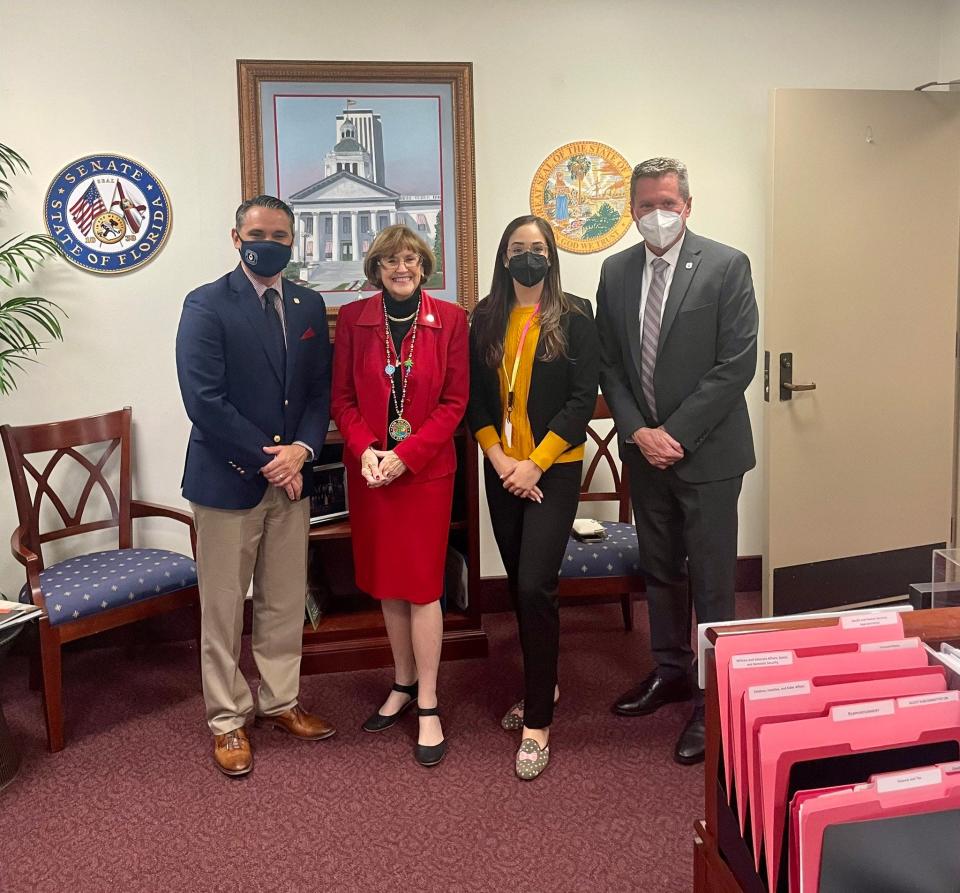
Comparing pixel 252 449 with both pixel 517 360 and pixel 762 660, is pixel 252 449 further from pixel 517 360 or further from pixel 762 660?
pixel 762 660

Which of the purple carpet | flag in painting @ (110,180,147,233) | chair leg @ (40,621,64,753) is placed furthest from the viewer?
flag in painting @ (110,180,147,233)

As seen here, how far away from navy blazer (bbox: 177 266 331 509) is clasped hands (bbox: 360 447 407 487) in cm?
19

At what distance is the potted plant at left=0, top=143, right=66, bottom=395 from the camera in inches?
118

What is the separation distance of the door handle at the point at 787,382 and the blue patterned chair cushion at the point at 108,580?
7.46 feet

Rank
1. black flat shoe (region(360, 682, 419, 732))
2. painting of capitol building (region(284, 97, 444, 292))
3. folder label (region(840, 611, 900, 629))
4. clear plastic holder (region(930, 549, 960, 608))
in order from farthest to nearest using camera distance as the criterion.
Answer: painting of capitol building (region(284, 97, 444, 292)) → black flat shoe (region(360, 682, 419, 732)) → clear plastic holder (region(930, 549, 960, 608)) → folder label (region(840, 611, 900, 629))

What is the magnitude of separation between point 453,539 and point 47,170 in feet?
6.55

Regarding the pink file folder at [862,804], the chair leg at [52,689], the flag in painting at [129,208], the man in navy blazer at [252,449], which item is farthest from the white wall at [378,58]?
the pink file folder at [862,804]

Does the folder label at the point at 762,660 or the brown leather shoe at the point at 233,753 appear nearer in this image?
the folder label at the point at 762,660

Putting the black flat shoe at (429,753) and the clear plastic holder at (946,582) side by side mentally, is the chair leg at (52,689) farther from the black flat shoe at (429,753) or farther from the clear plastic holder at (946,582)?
the clear plastic holder at (946,582)

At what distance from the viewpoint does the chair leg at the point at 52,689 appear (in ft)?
8.26

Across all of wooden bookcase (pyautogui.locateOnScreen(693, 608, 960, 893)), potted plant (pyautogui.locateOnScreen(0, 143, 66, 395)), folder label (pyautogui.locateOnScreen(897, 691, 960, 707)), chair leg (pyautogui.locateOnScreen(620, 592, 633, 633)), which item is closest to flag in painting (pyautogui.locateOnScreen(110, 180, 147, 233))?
potted plant (pyautogui.locateOnScreen(0, 143, 66, 395))

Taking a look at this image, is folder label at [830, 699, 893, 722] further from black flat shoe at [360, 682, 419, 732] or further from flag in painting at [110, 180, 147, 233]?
flag in painting at [110, 180, 147, 233]

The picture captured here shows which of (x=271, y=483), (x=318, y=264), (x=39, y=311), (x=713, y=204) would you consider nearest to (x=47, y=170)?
(x=39, y=311)

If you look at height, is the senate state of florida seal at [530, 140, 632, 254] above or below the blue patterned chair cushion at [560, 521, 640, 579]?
above
